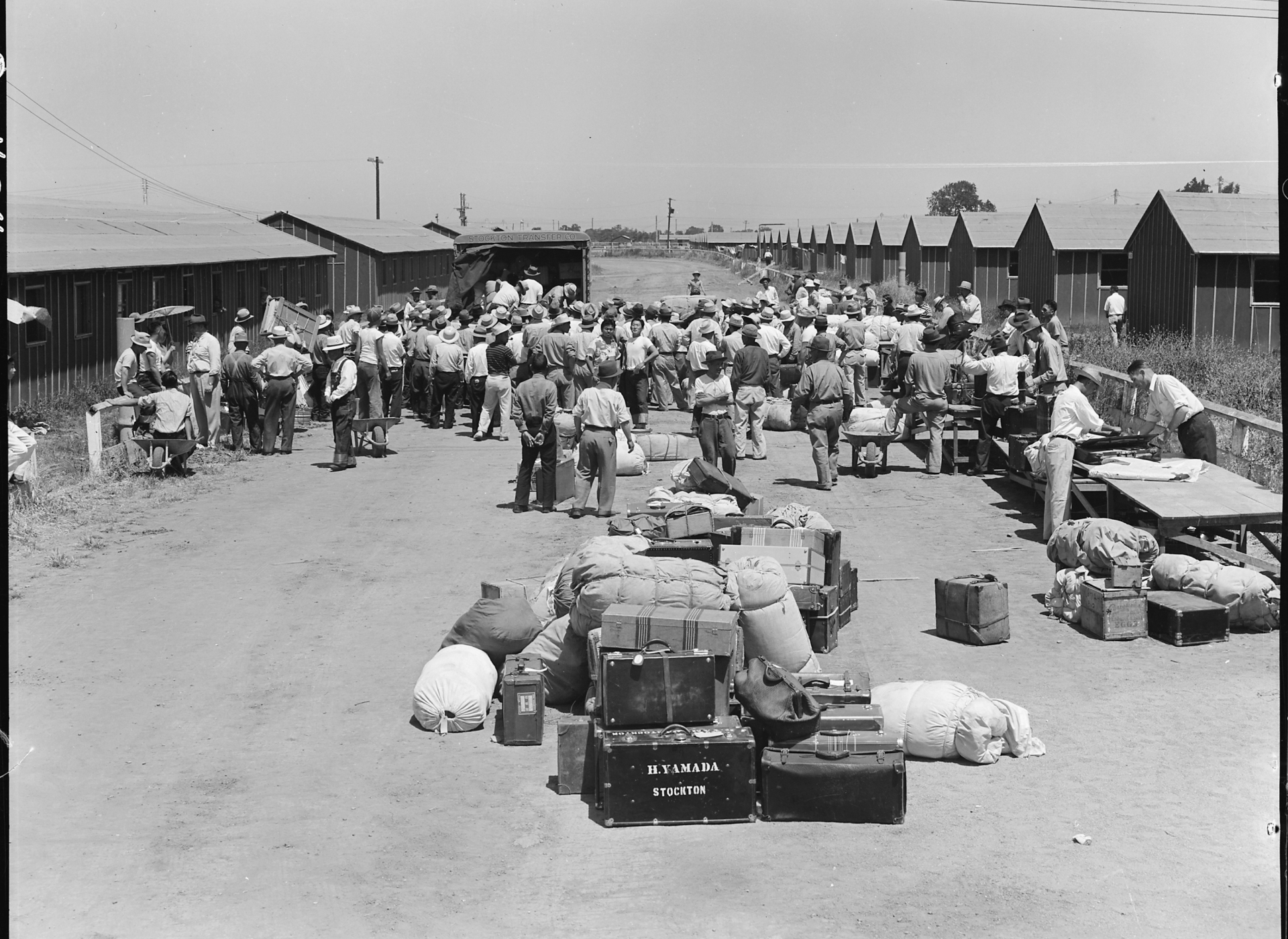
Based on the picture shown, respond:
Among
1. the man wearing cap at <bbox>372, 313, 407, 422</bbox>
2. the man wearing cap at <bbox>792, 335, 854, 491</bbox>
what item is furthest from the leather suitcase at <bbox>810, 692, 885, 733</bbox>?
the man wearing cap at <bbox>372, 313, 407, 422</bbox>

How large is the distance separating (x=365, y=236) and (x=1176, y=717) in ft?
142

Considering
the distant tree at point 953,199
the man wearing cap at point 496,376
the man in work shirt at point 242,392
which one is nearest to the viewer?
the man in work shirt at point 242,392

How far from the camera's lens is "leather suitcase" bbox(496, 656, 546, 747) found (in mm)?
8102

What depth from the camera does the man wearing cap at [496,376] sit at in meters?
20.0

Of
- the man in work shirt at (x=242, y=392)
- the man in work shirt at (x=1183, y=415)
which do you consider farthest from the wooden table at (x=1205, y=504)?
the man in work shirt at (x=242, y=392)

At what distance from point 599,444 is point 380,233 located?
1583 inches

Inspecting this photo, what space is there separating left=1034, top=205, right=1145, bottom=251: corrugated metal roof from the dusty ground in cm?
2655

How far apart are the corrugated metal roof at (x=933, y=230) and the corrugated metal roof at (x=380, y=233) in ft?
63.2

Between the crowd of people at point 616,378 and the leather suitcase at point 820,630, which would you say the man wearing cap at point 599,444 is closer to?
the crowd of people at point 616,378

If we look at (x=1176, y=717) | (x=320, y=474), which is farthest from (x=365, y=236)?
(x=1176, y=717)

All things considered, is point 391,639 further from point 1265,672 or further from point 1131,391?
point 1131,391

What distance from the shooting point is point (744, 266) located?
3196 inches

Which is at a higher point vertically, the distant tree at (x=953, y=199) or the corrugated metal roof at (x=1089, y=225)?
the distant tree at (x=953, y=199)

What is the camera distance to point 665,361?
22781 mm
